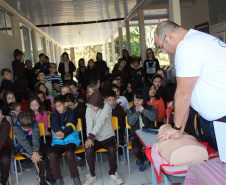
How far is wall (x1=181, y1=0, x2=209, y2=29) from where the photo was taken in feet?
30.8

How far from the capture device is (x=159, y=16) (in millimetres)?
13430

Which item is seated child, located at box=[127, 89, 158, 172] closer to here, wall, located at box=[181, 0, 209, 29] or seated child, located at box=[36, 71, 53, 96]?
seated child, located at box=[36, 71, 53, 96]

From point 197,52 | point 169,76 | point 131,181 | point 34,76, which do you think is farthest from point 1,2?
point 197,52

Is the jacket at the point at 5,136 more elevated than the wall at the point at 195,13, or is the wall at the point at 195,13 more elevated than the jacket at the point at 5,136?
the wall at the point at 195,13

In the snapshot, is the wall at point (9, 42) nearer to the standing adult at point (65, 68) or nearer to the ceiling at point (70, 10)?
the ceiling at point (70, 10)

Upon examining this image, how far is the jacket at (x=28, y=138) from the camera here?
3.44m

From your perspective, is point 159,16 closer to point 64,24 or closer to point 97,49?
point 64,24

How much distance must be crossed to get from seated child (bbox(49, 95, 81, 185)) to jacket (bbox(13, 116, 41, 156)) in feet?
0.75

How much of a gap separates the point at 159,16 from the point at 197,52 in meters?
12.5

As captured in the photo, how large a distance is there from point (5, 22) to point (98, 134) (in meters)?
5.16

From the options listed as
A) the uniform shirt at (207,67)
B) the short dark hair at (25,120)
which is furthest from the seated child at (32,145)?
the uniform shirt at (207,67)

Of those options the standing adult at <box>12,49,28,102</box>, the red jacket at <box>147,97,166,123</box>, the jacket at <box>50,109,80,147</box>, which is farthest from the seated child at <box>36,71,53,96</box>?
the red jacket at <box>147,97,166,123</box>

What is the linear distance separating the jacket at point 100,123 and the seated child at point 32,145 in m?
0.66

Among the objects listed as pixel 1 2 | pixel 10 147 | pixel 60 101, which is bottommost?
pixel 10 147
